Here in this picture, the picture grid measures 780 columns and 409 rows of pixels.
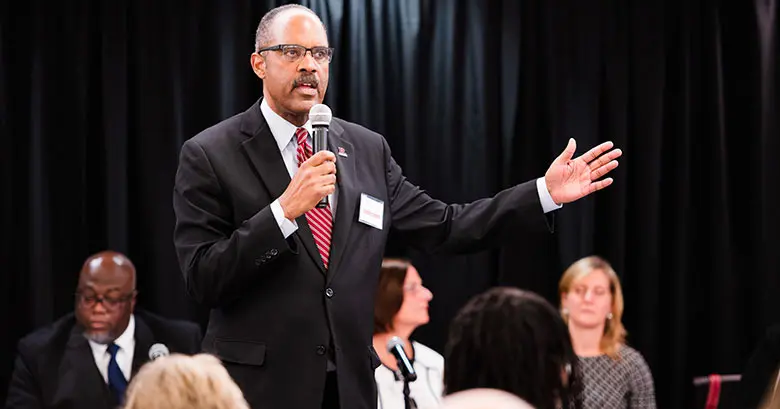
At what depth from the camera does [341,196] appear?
2898 millimetres

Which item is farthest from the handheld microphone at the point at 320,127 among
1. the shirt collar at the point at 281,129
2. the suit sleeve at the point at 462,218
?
the suit sleeve at the point at 462,218

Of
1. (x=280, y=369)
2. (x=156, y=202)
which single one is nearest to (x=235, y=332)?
(x=280, y=369)

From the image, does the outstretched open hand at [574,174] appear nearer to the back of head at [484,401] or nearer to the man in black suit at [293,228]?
the man in black suit at [293,228]

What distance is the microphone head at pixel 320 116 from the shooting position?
111 inches

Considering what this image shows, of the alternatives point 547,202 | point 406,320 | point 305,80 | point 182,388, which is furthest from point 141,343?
point 182,388

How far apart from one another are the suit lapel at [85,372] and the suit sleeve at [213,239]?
8.29 feet

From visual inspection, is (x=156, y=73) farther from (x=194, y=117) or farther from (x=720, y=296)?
(x=720, y=296)

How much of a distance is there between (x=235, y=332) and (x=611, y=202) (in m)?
3.47

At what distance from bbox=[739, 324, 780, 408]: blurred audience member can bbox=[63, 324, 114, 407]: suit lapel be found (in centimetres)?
274

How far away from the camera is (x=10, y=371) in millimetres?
5637

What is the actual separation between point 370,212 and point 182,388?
3.30ft

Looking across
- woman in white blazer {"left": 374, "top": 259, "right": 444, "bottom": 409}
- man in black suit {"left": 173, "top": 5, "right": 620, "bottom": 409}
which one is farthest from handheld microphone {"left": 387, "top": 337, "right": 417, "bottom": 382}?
woman in white blazer {"left": 374, "top": 259, "right": 444, "bottom": 409}

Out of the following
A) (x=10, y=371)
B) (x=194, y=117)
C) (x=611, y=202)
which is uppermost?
(x=194, y=117)

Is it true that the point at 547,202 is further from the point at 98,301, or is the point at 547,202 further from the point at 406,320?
the point at 98,301
